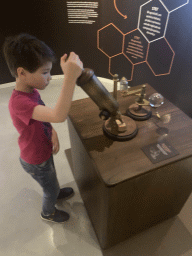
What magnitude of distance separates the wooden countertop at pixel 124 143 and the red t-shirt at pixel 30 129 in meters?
0.18

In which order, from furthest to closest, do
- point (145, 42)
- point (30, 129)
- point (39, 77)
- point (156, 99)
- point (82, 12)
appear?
point (82, 12) → point (145, 42) → point (156, 99) → point (30, 129) → point (39, 77)

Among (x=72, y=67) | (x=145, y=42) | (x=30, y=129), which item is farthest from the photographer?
(x=145, y=42)

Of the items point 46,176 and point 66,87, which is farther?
point 46,176

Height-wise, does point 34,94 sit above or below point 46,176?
above

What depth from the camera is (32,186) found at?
4.95 ft

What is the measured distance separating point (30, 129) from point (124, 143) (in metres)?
0.44

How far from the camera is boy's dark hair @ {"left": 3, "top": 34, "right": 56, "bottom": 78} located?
2.20ft

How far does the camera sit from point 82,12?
7.41 ft

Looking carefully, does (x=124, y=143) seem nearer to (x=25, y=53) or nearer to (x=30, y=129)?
(x=30, y=129)

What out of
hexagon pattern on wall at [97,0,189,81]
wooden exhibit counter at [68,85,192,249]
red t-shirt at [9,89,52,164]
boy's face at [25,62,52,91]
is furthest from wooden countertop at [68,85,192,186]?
hexagon pattern on wall at [97,0,189,81]

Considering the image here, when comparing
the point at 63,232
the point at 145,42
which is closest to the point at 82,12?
the point at 145,42

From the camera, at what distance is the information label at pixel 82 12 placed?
216 centimetres

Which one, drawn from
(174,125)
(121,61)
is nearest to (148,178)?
(174,125)

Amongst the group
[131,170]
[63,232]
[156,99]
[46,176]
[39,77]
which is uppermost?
[39,77]
